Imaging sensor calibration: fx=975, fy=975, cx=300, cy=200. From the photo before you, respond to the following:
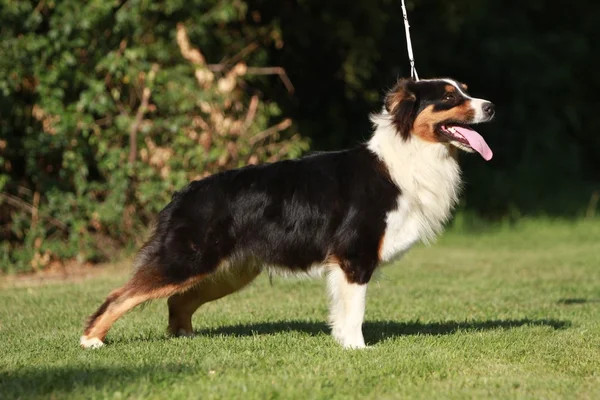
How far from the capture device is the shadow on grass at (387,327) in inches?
319

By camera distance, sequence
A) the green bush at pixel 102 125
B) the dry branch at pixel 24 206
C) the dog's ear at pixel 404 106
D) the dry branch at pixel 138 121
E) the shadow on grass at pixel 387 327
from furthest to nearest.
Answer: the dry branch at pixel 138 121 < the dry branch at pixel 24 206 < the green bush at pixel 102 125 < the shadow on grass at pixel 387 327 < the dog's ear at pixel 404 106

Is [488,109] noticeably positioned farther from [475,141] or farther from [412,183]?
[412,183]

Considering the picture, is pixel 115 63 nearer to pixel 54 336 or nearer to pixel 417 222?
pixel 54 336

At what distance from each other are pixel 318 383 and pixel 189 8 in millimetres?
9437

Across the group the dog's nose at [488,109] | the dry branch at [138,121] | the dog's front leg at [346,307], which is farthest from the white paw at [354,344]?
the dry branch at [138,121]

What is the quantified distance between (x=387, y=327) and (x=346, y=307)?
1407mm

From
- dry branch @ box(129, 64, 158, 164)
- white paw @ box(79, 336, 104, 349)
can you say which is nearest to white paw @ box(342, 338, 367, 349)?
white paw @ box(79, 336, 104, 349)

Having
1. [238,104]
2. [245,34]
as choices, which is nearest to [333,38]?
[245,34]

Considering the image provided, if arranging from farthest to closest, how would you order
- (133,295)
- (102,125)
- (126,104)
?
(126,104) → (102,125) → (133,295)

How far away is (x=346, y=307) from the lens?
7.20 meters

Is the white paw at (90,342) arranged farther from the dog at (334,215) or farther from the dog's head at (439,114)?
the dog's head at (439,114)

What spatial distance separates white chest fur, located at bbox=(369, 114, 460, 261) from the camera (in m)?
7.18

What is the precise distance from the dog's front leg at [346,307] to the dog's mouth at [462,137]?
4.15 ft

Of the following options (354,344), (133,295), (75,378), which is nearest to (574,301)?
(354,344)
